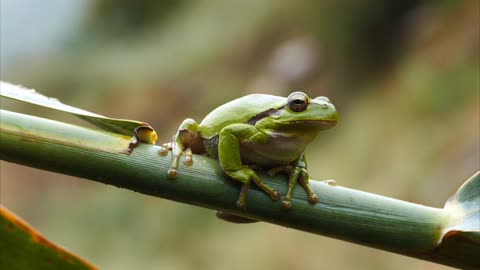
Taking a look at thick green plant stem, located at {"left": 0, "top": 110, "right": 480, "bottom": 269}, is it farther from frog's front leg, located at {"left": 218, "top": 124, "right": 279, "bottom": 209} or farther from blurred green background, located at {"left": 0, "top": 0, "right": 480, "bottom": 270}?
blurred green background, located at {"left": 0, "top": 0, "right": 480, "bottom": 270}

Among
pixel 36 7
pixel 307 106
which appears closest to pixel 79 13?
pixel 36 7

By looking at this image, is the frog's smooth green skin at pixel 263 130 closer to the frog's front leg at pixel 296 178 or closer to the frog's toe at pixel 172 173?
the frog's front leg at pixel 296 178

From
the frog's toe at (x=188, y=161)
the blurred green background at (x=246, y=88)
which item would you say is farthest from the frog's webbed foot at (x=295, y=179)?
the blurred green background at (x=246, y=88)

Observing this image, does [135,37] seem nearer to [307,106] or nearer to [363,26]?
[363,26]

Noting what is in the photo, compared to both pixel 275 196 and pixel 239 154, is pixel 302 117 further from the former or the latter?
pixel 275 196

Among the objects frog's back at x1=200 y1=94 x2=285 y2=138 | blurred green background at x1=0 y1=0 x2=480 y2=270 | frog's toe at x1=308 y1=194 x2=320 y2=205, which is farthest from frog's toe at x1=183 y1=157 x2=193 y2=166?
blurred green background at x1=0 y1=0 x2=480 y2=270
